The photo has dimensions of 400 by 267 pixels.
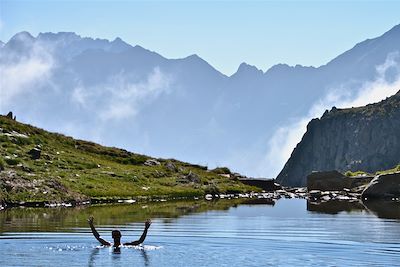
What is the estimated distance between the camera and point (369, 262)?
4112 cm

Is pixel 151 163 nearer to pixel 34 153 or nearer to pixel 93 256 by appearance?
pixel 34 153

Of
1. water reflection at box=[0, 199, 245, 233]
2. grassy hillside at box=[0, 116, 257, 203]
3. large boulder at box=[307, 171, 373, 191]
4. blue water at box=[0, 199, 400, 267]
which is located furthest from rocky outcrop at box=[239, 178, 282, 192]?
blue water at box=[0, 199, 400, 267]

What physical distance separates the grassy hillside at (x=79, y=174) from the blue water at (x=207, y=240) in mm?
18470

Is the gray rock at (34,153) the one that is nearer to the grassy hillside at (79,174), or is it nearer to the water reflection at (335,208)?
the grassy hillside at (79,174)

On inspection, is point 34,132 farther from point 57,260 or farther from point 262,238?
point 57,260

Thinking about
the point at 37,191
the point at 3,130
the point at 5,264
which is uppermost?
the point at 3,130

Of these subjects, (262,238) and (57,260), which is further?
(262,238)

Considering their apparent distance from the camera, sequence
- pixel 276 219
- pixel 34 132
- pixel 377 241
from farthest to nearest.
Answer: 1. pixel 34 132
2. pixel 276 219
3. pixel 377 241

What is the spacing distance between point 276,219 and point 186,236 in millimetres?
21870

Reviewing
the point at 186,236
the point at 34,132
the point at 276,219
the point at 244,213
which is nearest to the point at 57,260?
the point at 186,236

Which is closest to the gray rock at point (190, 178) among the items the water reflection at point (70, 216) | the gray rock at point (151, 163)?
the gray rock at point (151, 163)

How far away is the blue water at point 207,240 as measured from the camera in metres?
41.4

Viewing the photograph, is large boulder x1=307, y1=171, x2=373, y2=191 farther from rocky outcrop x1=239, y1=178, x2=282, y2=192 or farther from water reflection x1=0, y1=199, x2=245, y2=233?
water reflection x1=0, y1=199, x2=245, y2=233

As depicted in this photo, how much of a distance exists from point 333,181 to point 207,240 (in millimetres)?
95818
